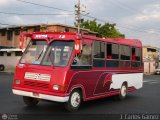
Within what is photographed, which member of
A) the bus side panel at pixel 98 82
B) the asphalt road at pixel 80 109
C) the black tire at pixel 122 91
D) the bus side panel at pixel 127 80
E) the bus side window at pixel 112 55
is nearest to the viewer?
the asphalt road at pixel 80 109

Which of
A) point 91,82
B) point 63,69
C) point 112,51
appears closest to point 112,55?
point 112,51

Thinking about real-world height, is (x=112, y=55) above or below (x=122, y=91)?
above

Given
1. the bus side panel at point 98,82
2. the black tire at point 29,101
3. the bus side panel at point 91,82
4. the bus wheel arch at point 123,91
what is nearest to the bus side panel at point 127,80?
the bus side panel at point 98,82

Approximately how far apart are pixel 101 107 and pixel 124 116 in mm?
1926

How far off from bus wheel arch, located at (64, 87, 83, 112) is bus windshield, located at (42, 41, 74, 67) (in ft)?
3.42

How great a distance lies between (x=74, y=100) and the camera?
11.8 metres

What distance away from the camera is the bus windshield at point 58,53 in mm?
11656

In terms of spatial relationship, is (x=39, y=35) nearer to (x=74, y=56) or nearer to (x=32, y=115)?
(x=74, y=56)

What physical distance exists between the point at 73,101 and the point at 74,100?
2.3 inches

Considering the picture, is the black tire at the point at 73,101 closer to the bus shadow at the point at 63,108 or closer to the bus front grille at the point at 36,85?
the bus shadow at the point at 63,108

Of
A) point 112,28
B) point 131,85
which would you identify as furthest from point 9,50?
point 131,85

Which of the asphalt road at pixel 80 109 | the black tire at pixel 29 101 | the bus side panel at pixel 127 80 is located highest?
the bus side panel at pixel 127 80

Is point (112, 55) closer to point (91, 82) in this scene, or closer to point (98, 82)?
point (98, 82)

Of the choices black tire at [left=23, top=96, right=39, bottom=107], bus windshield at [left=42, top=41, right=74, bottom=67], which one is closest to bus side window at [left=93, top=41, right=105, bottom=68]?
bus windshield at [left=42, top=41, right=74, bottom=67]
